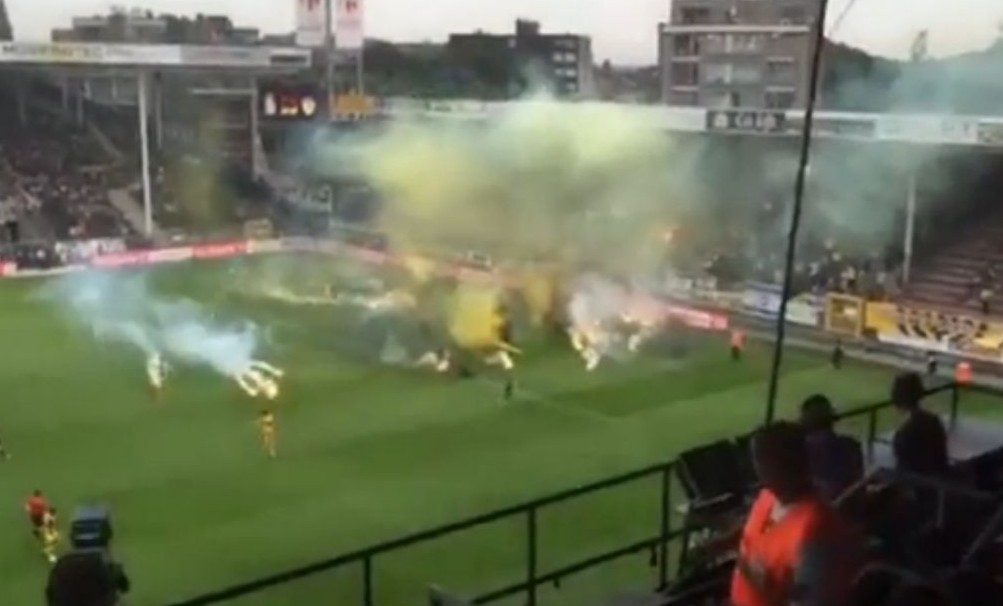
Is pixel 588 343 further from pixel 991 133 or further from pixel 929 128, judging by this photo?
pixel 991 133

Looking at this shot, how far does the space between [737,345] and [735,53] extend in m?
23.6

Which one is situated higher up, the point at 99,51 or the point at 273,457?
the point at 99,51

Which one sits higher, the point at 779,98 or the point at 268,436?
the point at 779,98

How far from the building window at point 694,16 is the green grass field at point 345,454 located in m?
24.5

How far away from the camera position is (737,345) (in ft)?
70.9

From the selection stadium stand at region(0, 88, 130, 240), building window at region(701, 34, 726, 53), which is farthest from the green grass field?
building window at region(701, 34, 726, 53)

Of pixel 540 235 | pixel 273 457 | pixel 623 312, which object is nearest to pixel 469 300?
pixel 623 312

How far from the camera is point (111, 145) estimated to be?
42.0 metres

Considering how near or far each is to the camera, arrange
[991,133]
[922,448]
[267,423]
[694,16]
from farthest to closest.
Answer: [694,16] < [991,133] < [267,423] < [922,448]

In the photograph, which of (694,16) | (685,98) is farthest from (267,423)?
(694,16)

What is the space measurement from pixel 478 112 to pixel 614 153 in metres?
4.33

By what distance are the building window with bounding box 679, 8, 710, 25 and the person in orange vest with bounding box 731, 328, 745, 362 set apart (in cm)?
2478

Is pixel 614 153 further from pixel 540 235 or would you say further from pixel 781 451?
pixel 781 451

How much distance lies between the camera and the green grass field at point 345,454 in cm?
1223
